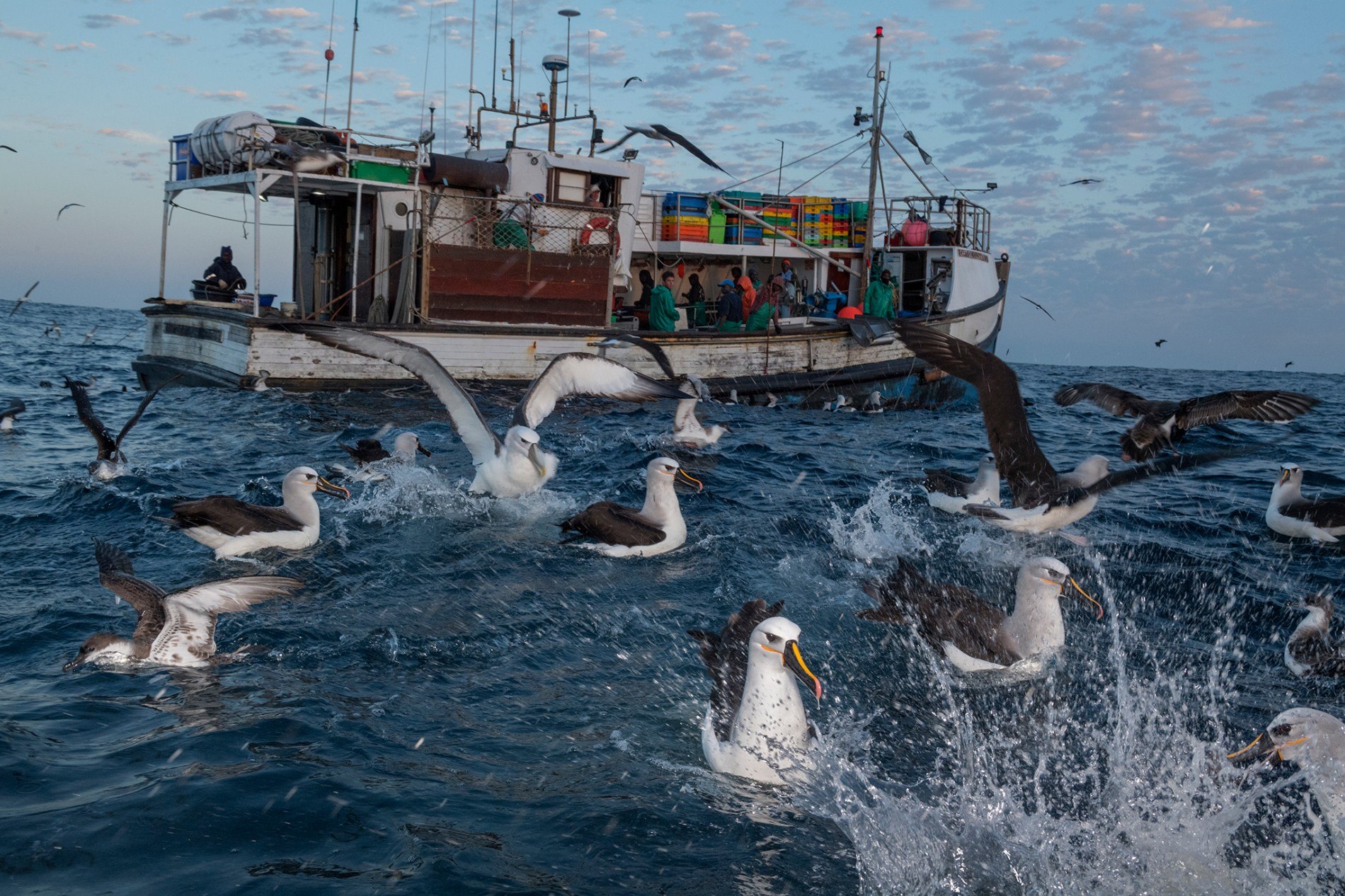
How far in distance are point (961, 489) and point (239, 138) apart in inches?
537

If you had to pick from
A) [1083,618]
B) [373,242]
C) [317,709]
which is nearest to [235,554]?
[317,709]

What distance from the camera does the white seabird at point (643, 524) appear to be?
859 cm

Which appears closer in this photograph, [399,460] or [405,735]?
[405,735]

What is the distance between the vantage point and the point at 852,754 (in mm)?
5141

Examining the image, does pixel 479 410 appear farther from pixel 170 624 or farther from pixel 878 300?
pixel 878 300

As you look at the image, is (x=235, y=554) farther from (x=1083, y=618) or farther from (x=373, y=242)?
(x=373, y=242)

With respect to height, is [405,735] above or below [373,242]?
below

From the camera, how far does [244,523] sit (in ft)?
26.7

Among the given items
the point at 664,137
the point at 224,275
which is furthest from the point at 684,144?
the point at 224,275

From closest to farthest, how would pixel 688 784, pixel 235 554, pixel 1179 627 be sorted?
1. pixel 688 784
2. pixel 1179 627
3. pixel 235 554

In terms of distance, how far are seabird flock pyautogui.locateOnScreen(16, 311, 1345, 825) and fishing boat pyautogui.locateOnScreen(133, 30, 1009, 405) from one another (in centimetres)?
558

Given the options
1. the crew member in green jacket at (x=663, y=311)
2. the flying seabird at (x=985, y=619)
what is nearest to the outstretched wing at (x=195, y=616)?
the flying seabird at (x=985, y=619)

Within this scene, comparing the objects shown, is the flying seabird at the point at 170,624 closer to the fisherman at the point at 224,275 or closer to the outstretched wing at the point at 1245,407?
the outstretched wing at the point at 1245,407

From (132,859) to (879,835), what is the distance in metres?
2.87
